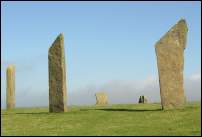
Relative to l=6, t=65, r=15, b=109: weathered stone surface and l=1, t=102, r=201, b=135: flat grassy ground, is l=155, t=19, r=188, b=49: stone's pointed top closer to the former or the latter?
l=1, t=102, r=201, b=135: flat grassy ground

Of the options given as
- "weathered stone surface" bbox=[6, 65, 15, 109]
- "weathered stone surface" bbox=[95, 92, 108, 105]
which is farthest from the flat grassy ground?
"weathered stone surface" bbox=[95, 92, 108, 105]

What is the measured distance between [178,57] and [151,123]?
5.57 m

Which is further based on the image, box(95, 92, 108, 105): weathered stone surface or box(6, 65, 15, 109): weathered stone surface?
box(95, 92, 108, 105): weathered stone surface

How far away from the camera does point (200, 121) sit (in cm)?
1906

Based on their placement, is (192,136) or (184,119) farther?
(184,119)

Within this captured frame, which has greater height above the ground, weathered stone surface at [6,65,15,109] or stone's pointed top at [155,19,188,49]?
stone's pointed top at [155,19,188,49]

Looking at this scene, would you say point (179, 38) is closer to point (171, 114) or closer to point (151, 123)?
point (171, 114)

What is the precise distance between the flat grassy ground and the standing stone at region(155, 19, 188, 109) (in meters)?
0.85

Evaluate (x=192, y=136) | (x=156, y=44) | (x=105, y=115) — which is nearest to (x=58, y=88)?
(x=105, y=115)

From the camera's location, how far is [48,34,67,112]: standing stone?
24.3 metres

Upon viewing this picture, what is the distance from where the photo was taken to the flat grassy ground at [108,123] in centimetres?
1752

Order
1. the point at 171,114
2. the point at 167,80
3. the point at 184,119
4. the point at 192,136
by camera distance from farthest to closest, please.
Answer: the point at 167,80 → the point at 171,114 → the point at 184,119 → the point at 192,136

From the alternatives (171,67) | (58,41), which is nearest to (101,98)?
(58,41)

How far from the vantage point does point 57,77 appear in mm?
24422
